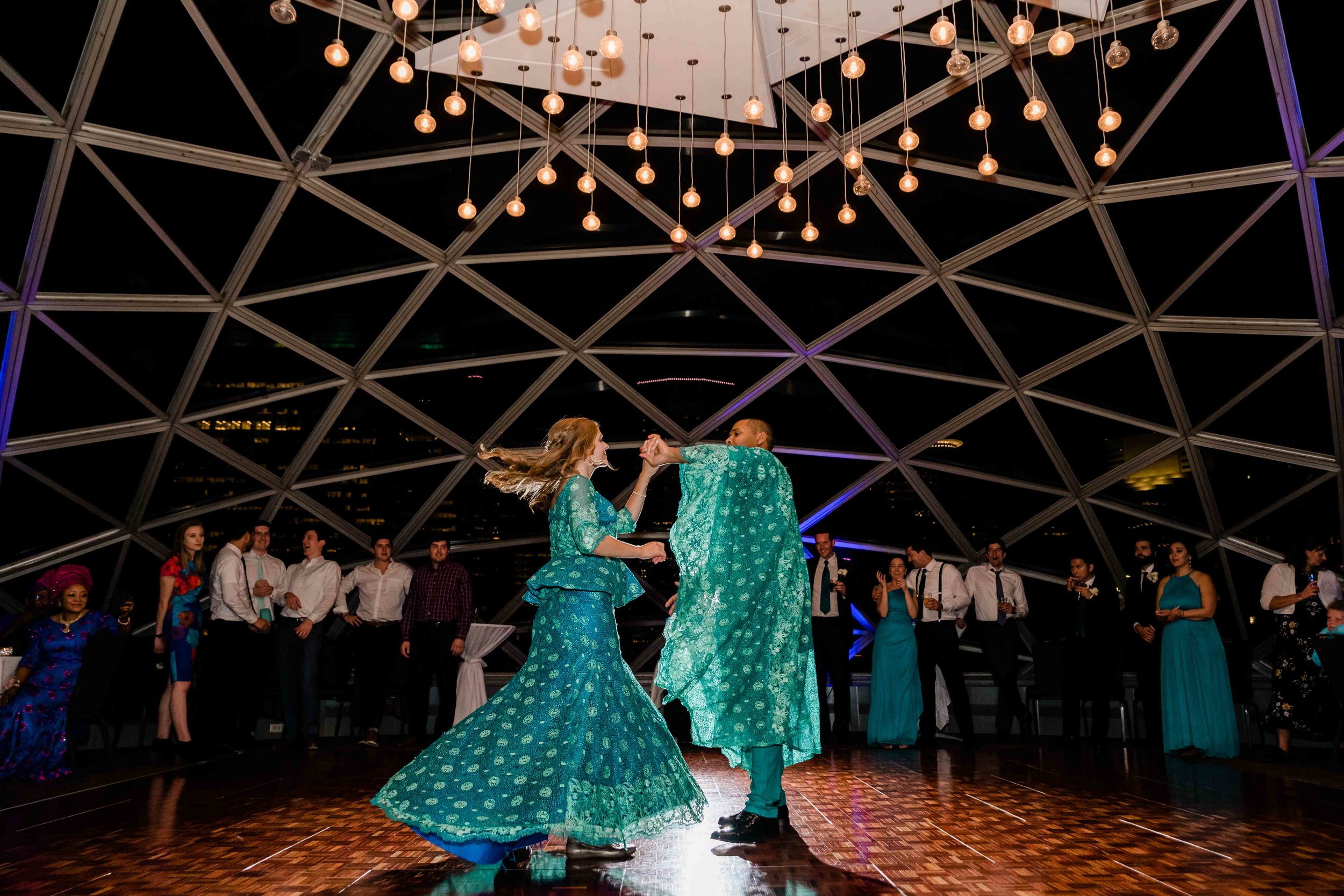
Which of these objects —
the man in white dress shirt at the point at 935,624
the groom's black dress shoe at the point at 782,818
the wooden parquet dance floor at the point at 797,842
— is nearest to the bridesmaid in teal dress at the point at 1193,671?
the wooden parquet dance floor at the point at 797,842

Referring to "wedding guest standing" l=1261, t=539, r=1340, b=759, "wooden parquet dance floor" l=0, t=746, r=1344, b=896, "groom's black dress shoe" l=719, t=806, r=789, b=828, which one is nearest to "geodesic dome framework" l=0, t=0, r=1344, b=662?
"wedding guest standing" l=1261, t=539, r=1340, b=759

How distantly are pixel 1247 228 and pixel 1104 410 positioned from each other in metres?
3.20

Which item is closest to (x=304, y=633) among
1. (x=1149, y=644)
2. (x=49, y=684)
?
(x=49, y=684)

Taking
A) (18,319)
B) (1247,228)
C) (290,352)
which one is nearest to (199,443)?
(290,352)

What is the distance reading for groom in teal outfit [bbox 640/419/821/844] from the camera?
4.70 metres

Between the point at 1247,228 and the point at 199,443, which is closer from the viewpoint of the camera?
the point at 1247,228

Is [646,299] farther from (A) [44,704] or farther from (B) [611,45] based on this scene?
(A) [44,704]

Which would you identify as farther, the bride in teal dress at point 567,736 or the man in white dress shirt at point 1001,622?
the man in white dress shirt at point 1001,622

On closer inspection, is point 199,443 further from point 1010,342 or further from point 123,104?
point 1010,342

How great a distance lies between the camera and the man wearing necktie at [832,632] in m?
10.4

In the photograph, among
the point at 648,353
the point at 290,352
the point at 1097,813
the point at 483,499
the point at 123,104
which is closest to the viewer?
the point at 1097,813

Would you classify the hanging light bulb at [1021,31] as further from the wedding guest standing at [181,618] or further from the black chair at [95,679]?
the black chair at [95,679]

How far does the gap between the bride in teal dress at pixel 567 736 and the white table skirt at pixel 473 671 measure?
6.15 metres

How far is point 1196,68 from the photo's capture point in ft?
26.3
